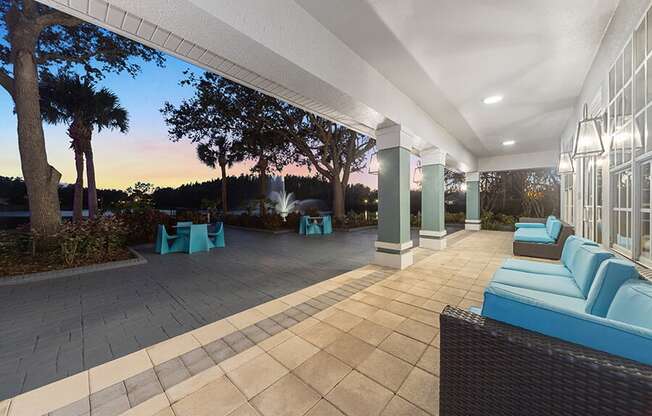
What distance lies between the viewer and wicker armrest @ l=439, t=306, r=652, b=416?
0.72m

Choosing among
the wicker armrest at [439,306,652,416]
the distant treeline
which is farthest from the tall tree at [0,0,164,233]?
the distant treeline

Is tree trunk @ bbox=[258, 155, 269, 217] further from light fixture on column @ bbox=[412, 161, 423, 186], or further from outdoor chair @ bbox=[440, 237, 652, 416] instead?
outdoor chair @ bbox=[440, 237, 652, 416]

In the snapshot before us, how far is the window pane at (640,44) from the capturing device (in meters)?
1.83

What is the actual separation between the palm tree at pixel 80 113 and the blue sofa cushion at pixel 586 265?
10838 mm

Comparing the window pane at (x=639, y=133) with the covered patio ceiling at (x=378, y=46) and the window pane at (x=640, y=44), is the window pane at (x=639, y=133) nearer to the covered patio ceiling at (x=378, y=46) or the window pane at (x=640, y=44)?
the window pane at (x=640, y=44)

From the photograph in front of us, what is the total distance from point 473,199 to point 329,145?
615 cm

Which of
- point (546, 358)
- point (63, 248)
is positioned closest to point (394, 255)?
point (546, 358)

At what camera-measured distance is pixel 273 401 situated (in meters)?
1.34

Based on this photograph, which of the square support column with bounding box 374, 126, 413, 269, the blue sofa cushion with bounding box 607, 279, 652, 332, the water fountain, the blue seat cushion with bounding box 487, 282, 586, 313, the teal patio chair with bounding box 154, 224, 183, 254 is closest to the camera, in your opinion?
the blue sofa cushion with bounding box 607, 279, 652, 332

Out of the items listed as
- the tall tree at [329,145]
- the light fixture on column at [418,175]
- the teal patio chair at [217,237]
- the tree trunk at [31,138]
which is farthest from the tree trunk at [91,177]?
the light fixture on column at [418,175]

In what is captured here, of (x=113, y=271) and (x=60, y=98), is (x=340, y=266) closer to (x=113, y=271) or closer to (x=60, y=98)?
(x=113, y=271)

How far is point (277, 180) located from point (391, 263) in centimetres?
1248

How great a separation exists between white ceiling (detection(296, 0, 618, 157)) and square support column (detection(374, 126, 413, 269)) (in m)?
0.84

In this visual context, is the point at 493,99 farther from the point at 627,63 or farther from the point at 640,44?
the point at 640,44
